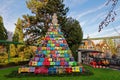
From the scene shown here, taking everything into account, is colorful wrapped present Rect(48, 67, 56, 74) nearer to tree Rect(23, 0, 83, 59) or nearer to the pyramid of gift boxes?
the pyramid of gift boxes

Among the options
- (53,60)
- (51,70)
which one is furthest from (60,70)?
(53,60)

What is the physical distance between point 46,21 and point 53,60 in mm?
22009

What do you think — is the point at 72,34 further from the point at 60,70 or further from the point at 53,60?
the point at 60,70

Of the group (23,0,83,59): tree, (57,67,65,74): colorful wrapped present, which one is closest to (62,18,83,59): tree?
(23,0,83,59): tree

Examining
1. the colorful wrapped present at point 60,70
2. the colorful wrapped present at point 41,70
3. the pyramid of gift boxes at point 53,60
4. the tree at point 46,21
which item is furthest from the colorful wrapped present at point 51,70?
the tree at point 46,21

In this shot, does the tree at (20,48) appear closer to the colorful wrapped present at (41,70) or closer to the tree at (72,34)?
the tree at (72,34)

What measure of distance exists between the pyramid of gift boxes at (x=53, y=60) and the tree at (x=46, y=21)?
19122 mm

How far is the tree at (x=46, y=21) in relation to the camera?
40.8 m

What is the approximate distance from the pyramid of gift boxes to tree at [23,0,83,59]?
19122 millimetres

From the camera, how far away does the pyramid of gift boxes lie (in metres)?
19.2

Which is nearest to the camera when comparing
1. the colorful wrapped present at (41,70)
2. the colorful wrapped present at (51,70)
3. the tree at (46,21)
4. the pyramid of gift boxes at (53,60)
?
the colorful wrapped present at (51,70)

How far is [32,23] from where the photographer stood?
41156 millimetres

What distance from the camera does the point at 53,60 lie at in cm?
1989

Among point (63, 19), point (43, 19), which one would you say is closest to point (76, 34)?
point (63, 19)
